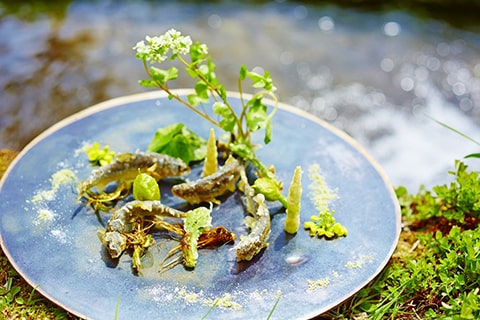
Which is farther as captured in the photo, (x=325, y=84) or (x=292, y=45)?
(x=292, y=45)

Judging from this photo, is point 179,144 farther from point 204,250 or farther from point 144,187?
point 204,250

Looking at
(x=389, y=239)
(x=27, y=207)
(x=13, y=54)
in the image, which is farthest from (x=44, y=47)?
(x=389, y=239)

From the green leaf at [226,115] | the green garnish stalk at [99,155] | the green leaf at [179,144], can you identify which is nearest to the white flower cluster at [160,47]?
the green leaf at [226,115]

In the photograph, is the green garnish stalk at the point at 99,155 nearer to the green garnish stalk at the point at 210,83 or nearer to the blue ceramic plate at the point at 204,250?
the blue ceramic plate at the point at 204,250

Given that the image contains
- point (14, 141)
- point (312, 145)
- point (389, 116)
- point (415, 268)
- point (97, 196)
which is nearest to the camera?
point (415, 268)

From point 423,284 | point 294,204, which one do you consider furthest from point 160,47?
point 423,284

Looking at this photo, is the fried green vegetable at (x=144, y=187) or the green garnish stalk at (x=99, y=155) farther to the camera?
the green garnish stalk at (x=99, y=155)

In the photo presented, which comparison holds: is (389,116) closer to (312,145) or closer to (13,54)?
(312,145)

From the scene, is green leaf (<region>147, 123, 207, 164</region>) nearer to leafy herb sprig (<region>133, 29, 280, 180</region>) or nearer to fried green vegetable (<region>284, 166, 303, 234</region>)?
leafy herb sprig (<region>133, 29, 280, 180</region>)
